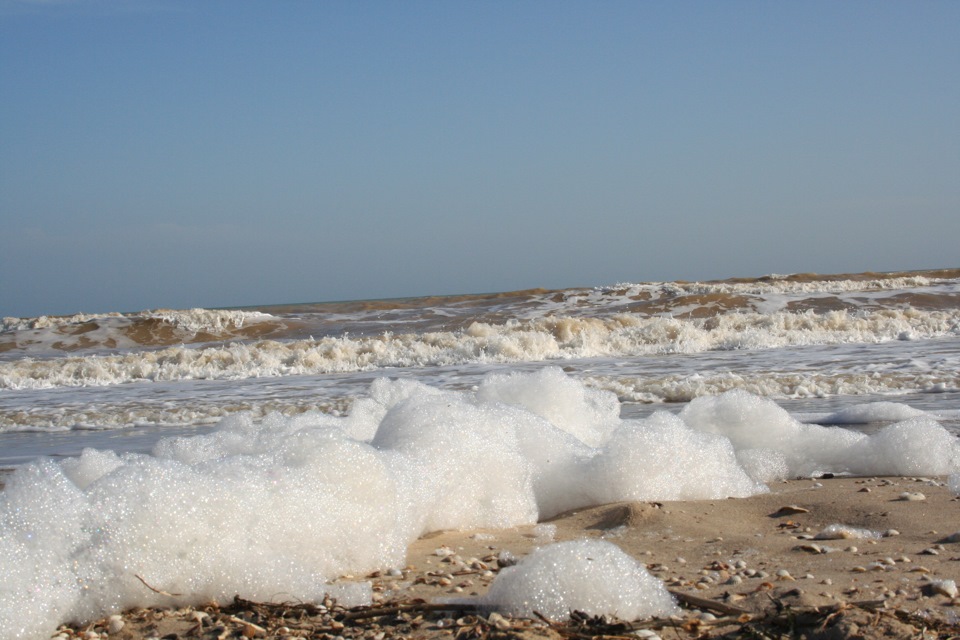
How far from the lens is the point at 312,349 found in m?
12.8

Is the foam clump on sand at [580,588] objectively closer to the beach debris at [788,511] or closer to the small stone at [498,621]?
the small stone at [498,621]

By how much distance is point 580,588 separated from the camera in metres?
2.16

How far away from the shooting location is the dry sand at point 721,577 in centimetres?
198

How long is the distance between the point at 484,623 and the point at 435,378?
811 centimetres

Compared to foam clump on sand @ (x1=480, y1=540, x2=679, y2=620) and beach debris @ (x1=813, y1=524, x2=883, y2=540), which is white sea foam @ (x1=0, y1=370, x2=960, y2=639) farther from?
beach debris @ (x1=813, y1=524, x2=883, y2=540)

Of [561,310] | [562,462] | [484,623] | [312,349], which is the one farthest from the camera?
[561,310]

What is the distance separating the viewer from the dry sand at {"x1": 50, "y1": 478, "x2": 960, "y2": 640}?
1.98 meters

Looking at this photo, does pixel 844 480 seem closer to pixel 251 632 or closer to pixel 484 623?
pixel 484 623

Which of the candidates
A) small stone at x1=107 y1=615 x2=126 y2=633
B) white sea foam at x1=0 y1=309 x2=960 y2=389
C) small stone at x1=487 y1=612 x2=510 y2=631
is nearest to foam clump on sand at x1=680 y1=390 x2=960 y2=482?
small stone at x1=487 y1=612 x2=510 y2=631

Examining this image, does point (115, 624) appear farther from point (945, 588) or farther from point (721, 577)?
point (945, 588)

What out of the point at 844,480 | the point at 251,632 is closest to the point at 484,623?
the point at 251,632

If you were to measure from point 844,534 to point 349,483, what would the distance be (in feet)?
5.78

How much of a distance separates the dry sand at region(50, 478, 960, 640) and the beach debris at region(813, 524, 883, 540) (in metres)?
0.03

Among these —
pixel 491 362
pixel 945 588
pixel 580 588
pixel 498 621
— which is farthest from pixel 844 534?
pixel 491 362
